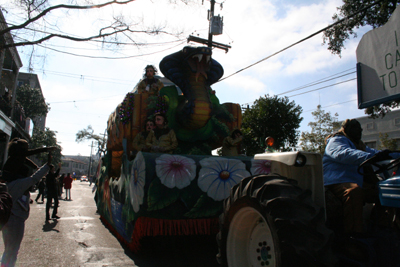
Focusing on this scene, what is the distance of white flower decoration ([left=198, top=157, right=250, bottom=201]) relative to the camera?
13.2 feet

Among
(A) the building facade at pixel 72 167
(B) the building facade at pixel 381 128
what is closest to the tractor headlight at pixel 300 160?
(B) the building facade at pixel 381 128

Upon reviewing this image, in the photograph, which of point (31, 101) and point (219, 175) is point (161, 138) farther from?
point (31, 101)

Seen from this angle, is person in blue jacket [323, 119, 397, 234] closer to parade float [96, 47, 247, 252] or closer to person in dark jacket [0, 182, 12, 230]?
parade float [96, 47, 247, 252]

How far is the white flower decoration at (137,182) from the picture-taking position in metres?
3.88

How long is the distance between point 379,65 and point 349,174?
936mm

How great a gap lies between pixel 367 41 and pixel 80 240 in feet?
18.2

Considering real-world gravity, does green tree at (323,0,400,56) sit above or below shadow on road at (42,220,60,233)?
above

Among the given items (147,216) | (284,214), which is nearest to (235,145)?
(147,216)

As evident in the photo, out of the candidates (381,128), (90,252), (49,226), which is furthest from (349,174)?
(381,128)

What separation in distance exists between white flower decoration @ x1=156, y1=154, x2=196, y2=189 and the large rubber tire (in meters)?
1.30

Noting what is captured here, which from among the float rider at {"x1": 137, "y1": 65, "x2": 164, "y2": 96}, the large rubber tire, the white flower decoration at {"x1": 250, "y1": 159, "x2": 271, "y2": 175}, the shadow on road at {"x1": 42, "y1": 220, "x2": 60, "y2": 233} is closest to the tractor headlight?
the large rubber tire

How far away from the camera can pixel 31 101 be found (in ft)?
97.6

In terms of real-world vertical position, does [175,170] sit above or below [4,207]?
above

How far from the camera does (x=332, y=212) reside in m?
2.39
